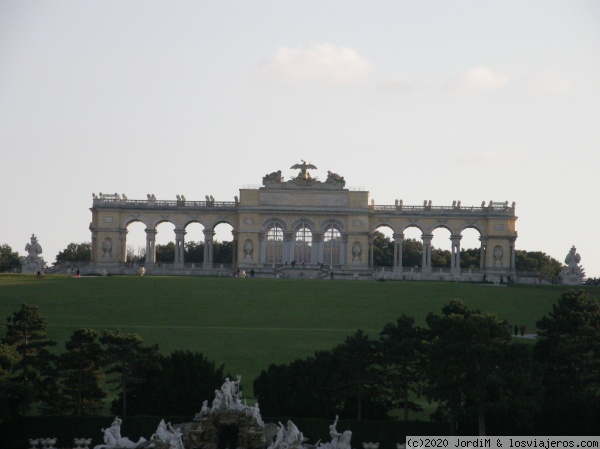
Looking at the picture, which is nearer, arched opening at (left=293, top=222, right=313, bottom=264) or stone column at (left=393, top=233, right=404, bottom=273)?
arched opening at (left=293, top=222, right=313, bottom=264)

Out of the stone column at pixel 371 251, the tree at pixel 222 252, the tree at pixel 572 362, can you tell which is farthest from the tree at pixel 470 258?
the tree at pixel 572 362

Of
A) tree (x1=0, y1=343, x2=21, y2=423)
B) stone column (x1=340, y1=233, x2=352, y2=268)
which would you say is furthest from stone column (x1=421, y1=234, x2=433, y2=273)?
tree (x1=0, y1=343, x2=21, y2=423)

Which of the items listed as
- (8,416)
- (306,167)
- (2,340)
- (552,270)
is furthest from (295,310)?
(552,270)

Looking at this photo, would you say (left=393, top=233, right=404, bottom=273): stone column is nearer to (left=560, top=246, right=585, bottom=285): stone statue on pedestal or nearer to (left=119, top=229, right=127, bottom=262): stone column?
(left=560, top=246, right=585, bottom=285): stone statue on pedestal

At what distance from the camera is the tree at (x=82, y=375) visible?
43000 millimetres

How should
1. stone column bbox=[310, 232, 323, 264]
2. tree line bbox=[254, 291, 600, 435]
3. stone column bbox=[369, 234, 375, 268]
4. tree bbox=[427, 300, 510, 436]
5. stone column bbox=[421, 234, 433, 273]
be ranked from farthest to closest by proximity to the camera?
stone column bbox=[369, 234, 375, 268] → stone column bbox=[310, 232, 323, 264] → stone column bbox=[421, 234, 433, 273] → tree line bbox=[254, 291, 600, 435] → tree bbox=[427, 300, 510, 436]

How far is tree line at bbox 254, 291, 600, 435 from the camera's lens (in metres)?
39.9

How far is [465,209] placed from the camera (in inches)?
3625

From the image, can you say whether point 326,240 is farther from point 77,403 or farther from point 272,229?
point 77,403

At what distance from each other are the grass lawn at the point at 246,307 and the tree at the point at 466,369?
325 inches

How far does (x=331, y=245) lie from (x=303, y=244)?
2059mm

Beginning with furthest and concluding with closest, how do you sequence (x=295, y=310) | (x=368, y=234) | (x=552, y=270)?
(x=552, y=270) < (x=368, y=234) < (x=295, y=310)

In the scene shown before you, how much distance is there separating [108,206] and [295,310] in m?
32.9

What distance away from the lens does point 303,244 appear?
299 feet
